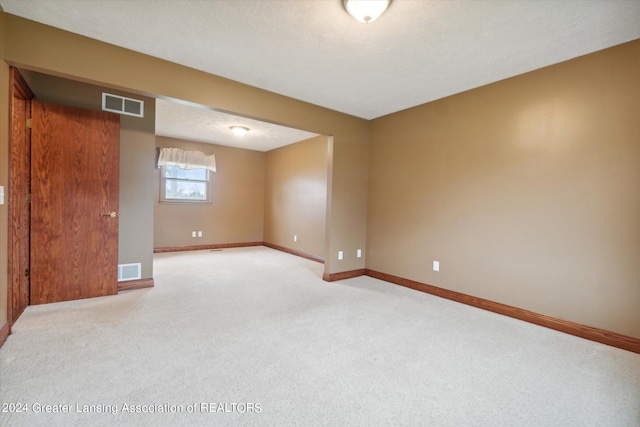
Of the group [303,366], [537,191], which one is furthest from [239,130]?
[537,191]

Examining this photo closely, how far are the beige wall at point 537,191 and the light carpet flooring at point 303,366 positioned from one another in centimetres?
44

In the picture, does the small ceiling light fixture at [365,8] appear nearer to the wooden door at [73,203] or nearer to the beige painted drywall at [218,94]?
the beige painted drywall at [218,94]

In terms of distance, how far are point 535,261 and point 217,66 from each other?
12.0ft

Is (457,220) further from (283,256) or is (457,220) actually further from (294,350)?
(283,256)

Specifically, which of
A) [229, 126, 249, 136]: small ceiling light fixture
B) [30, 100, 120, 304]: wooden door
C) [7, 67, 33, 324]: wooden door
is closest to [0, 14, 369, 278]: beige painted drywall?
[7, 67, 33, 324]: wooden door

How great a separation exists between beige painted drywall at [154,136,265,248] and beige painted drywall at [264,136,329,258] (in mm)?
302

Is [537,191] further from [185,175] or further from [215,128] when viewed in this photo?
[185,175]

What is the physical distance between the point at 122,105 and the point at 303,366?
137 inches

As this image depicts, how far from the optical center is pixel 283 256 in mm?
6023

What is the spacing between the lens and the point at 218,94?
3018 mm

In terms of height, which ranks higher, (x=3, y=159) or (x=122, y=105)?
(x=122, y=105)

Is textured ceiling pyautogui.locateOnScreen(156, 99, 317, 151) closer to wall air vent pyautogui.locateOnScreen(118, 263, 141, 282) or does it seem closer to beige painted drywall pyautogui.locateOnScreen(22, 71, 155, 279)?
beige painted drywall pyautogui.locateOnScreen(22, 71, 155, 279)

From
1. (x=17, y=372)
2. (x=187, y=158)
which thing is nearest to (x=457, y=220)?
(x=17, y=372)

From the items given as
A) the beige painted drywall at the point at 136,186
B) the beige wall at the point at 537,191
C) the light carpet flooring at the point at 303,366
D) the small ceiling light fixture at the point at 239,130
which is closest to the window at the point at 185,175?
the small ceiling light fixture at the point at 239,130
